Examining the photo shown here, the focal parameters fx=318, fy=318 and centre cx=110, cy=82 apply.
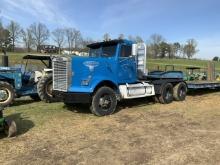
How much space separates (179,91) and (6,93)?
740cm

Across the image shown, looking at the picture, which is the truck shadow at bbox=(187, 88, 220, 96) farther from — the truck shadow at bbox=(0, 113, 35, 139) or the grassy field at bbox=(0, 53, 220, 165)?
the truck shadow at bbox=(0, 113, 35, 139)

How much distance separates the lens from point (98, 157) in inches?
256

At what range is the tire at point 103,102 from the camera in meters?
10.5

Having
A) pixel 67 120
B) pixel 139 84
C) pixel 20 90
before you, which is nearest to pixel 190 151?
pixel 67 120

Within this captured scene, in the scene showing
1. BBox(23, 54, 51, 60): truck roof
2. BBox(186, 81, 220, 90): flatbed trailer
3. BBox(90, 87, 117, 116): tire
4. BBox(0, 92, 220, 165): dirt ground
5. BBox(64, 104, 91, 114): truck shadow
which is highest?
BBox(23, 54, 51, 60): truck roof

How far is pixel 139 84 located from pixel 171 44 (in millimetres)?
95439

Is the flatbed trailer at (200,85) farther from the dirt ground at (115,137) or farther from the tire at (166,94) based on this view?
the dirt ground at (115,137)

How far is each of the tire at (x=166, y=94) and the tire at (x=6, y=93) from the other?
238 inches

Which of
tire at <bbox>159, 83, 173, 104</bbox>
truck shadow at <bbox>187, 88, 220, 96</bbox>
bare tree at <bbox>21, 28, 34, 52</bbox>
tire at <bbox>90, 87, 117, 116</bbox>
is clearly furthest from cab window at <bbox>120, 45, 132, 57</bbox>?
bare tree at <bbox>21, 28, 34, 52</bbox>

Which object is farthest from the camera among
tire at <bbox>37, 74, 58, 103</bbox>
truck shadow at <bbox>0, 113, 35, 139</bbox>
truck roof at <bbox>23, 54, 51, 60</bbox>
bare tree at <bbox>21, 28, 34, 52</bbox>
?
bare tree at <bbox>21, 28, 34, 52</bbox>

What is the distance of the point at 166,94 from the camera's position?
13.7 meters

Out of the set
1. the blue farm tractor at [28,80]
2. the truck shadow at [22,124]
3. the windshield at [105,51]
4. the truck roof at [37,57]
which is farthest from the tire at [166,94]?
the truck shadow at [22,124]

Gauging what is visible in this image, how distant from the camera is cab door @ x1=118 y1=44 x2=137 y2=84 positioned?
1172cm

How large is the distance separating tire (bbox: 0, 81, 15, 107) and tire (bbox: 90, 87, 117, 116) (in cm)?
360
